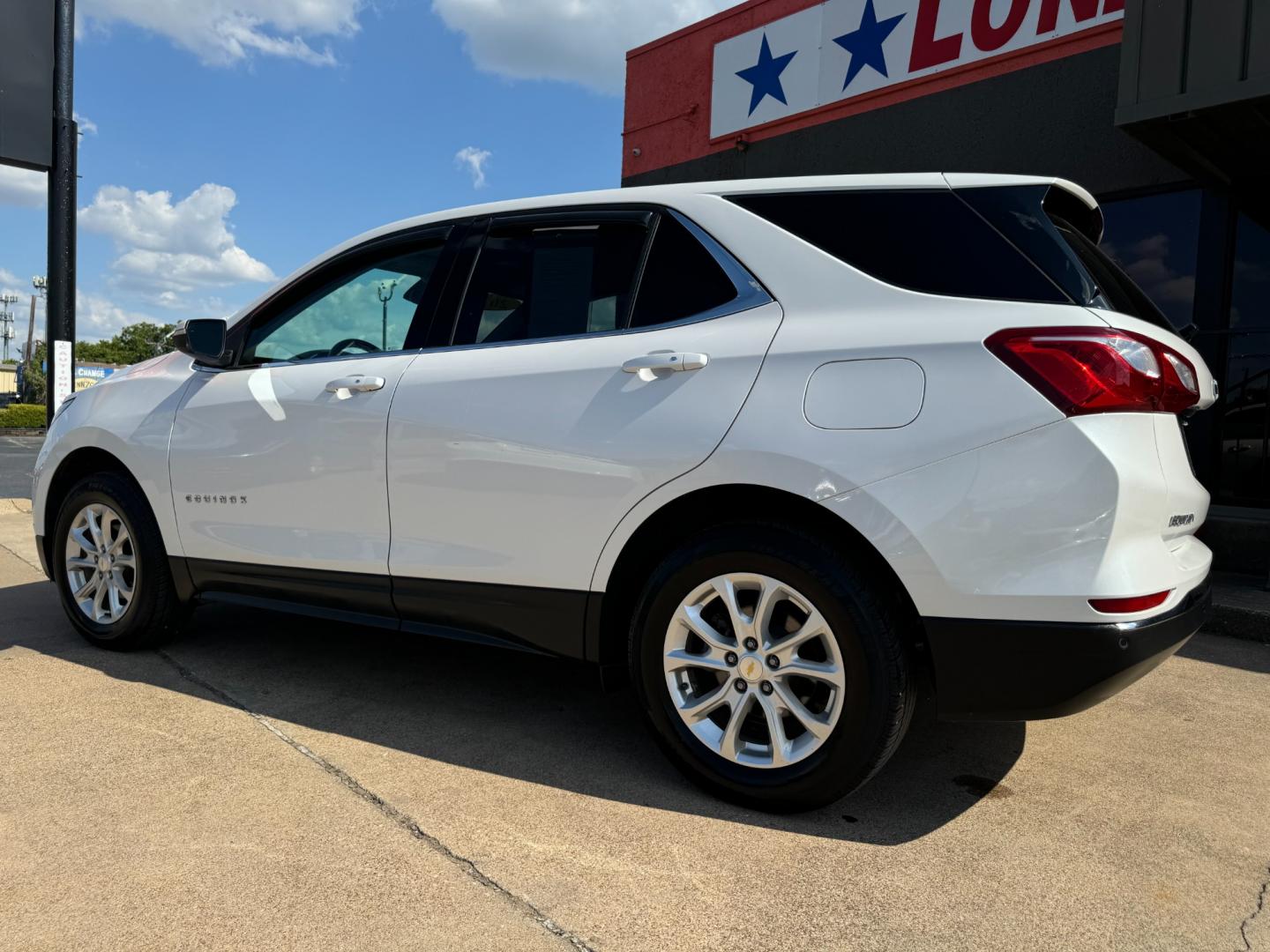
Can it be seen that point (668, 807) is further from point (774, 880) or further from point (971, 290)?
point (971, 290)

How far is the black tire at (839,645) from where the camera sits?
7.55ft

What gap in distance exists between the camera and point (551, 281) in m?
3.04

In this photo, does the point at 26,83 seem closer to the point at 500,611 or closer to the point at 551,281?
the point at 551,281

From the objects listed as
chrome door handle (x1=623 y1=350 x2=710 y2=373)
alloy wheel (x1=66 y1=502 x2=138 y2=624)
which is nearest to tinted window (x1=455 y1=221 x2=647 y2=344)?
chrome door handle (x1=623 y1=350 x2=710 y2=373)

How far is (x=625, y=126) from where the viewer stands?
38.5 feet

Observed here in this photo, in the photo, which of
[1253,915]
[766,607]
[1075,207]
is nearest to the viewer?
[1253,915]

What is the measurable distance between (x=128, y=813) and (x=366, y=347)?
172cm

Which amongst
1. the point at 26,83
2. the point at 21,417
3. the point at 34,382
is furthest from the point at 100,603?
the point at 34,382

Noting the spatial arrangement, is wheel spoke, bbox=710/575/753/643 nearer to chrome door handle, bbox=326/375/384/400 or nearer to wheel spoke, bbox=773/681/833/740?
wheel spoke, bbox=773/681/833/740

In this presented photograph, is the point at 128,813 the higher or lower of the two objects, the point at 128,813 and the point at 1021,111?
the lower

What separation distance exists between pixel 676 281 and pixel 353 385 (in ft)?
3.99

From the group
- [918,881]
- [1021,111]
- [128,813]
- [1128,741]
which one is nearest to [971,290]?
[918,881]

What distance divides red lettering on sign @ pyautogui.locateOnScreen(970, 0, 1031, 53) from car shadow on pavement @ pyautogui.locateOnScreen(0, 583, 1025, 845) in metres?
6.75

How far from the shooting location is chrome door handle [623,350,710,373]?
256cm
